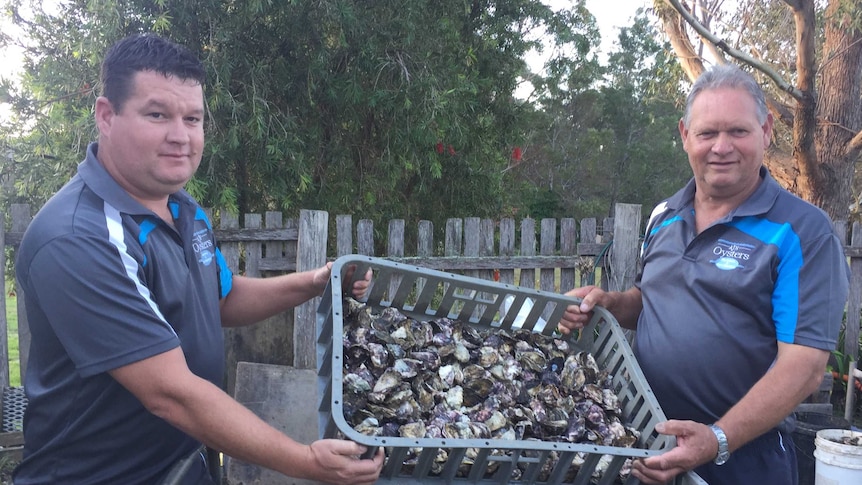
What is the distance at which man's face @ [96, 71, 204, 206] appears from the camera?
1.71 metres

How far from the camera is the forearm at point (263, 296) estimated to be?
2.36m

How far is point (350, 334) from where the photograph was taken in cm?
192

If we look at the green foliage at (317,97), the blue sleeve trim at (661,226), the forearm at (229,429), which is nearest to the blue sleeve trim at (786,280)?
the blue sleeve trim at (661,226)

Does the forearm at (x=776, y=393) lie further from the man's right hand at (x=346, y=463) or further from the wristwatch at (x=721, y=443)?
→ the man's right hand at (x=346, y=463)

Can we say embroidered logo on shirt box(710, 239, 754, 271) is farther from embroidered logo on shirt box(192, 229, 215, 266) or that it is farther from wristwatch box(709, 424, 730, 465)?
embroidered logo on shirt box(192, 229, 215, 266)

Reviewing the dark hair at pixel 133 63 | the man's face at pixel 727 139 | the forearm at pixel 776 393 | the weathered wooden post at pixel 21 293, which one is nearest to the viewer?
the dark hair at pixel 133 63

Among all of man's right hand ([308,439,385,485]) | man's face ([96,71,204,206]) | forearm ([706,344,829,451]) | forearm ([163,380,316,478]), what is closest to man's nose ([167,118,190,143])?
man's face ([96,71,204,206])

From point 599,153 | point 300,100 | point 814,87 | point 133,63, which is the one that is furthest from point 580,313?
point 599,153

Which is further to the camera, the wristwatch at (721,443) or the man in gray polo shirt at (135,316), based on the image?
the wristwatch at (721,443)

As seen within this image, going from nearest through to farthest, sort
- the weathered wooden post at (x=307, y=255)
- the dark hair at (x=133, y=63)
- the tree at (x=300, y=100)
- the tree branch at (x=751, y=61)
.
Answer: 1. the dark hair at (x=133, y=63)
2. the weathered wooden post at (x=307, y=255)
3. the tree at (x=300, y=100)
4. the tree branch at (x=751, y=61)

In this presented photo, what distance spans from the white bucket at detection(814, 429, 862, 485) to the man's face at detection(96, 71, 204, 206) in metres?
2.70

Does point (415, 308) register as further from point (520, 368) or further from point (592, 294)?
point (592, 294)

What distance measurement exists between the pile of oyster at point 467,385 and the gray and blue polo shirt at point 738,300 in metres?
0.28

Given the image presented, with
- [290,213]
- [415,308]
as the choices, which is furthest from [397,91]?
[415,308]
